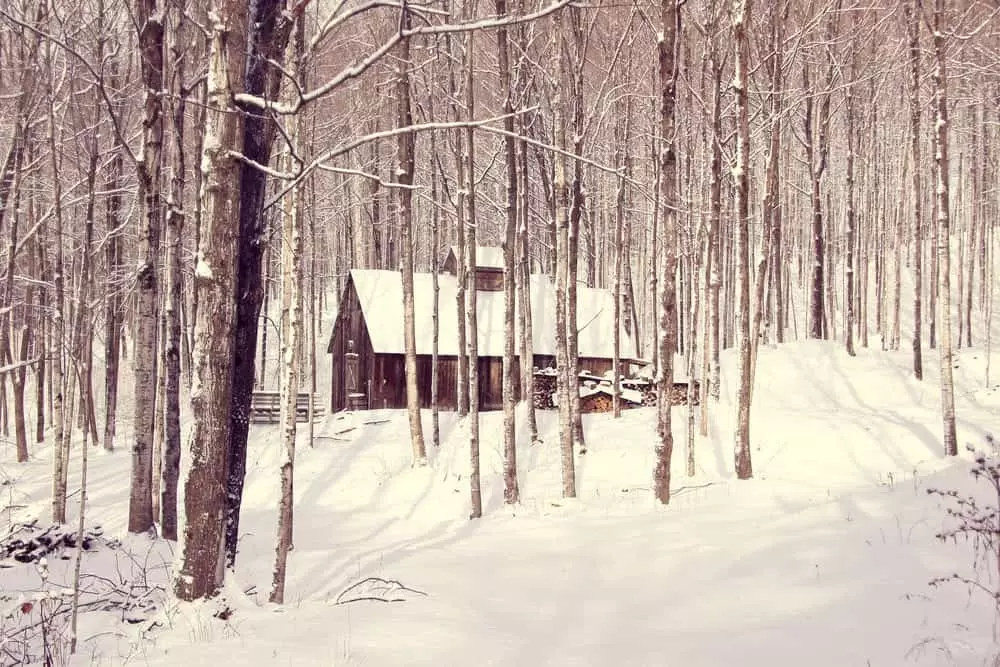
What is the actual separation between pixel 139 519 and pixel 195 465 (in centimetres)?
608

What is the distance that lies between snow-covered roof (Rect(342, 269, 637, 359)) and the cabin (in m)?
0.04

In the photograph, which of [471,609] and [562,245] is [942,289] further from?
[471,609]

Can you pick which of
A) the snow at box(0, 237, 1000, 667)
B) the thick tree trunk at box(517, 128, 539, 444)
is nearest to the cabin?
the thick tree trunk at box(517, 128, 539, 444)

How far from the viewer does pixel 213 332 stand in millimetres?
5582

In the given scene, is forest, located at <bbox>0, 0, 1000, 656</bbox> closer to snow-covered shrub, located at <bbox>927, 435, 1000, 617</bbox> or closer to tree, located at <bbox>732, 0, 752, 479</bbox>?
tree, located at <bbox>732, 0, 752, 479</bbox>

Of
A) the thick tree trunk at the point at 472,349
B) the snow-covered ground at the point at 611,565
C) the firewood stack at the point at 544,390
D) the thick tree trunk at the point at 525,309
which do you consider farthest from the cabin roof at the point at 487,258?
the thick tree trunk at the point at 472,349

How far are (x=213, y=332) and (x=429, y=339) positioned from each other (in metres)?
22.0

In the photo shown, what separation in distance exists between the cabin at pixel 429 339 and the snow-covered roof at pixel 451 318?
0.13 feet

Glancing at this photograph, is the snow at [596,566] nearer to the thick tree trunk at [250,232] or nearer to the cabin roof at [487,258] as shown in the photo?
the thick tree trunk at [250,232]

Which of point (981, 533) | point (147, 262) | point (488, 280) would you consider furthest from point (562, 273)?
point (488, 280)

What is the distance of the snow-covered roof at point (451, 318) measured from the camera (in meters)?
27.3

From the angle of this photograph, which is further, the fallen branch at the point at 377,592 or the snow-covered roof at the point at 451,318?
the snow-covered roof at the point at 451,318

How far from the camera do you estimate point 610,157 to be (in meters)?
34.2

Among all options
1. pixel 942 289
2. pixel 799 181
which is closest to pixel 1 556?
pixel 942 289
